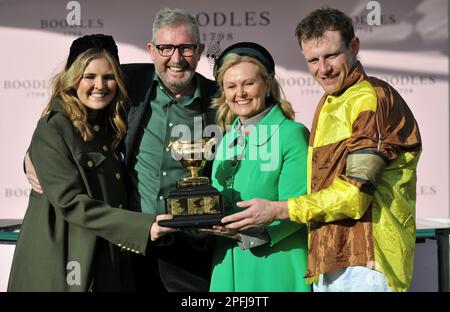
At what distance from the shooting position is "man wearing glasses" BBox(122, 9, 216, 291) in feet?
13.0

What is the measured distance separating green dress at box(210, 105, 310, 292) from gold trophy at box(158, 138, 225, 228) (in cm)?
17

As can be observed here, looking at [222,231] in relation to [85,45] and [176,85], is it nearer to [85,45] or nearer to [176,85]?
[176,85]

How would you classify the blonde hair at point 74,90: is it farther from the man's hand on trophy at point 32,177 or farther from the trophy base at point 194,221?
the trophy base at point 194,221

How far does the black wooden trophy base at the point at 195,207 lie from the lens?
142 inches

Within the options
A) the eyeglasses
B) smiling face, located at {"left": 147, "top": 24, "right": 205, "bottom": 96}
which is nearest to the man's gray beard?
smiling face, located at {"left": 147, "top": 24, "right": 205, "bottom": 96}

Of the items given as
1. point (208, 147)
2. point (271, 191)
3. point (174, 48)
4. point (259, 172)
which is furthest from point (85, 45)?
point (271, 191)

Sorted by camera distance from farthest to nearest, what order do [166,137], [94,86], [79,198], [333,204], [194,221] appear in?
[166,137] → [94,86] → [79,198] → [194,221] → [333,204]

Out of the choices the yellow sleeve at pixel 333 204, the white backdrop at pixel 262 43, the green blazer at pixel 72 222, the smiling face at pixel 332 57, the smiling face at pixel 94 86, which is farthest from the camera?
the white backdrop at pixel 262 43

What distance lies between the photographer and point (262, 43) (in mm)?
6746

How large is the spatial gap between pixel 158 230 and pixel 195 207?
9.2 inches

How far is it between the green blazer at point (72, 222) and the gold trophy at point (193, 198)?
20cm

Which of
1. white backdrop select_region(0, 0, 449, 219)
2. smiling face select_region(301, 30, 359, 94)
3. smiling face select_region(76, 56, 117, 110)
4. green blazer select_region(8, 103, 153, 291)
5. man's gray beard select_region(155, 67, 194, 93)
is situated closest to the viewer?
smiling face select_region(301, 30, 359, 94)

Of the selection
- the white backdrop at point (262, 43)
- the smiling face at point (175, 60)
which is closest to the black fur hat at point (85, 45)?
the smiling face at point (175, 60)

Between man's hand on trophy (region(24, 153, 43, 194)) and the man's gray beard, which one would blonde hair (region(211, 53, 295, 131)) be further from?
man's hand on trophy (region(24, 153, 43, 194))
